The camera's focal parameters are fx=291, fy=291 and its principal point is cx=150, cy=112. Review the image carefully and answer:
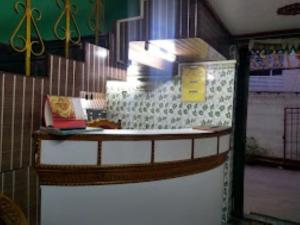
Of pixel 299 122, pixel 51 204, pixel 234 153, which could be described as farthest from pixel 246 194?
pixel 51 204

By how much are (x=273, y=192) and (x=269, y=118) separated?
274 cm

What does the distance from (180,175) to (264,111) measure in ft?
19.3

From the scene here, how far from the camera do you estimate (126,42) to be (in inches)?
122

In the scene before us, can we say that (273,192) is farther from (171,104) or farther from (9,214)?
(9,214)

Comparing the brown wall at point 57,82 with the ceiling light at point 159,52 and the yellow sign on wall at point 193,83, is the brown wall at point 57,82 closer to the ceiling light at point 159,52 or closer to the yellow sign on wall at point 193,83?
the ceiling light at point 159,52

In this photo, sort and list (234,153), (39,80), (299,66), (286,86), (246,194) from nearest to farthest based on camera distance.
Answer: (39,80) < (234,153) < (246,194) < (299,66) < (286,86)

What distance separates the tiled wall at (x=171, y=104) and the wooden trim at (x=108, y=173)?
124cm

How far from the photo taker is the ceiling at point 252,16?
257 centimetres

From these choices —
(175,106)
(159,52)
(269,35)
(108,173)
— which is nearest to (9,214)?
(108,173)

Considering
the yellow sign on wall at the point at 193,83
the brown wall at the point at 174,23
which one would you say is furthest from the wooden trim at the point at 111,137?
the yellow sign on wall at the point at 193,83

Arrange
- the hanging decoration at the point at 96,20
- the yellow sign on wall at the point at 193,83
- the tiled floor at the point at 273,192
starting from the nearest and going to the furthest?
1. the hanging decoration at the point at 96,20
2. the yellow sign on wall at the point at 193,83
3. the tiled floor at the point at 273,192

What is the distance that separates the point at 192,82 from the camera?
142 inches

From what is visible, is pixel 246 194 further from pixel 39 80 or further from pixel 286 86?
pixel 39 80

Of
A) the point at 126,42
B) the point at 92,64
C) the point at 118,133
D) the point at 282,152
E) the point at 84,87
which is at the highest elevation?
the point at 126,42
